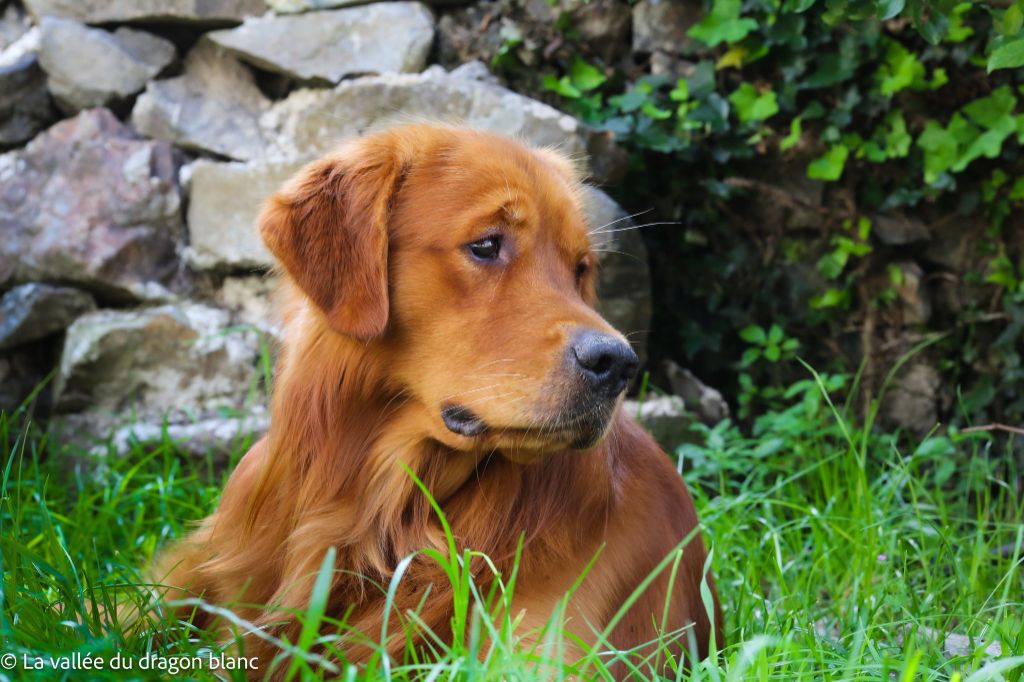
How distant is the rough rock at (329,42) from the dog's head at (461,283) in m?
2.19

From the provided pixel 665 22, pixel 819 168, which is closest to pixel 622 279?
pixel 819 168

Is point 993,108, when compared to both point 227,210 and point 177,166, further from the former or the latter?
point 177,166

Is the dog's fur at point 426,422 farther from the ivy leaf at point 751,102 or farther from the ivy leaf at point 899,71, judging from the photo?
the ivy leaf at point 899,71

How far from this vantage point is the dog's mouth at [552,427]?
7.04 ft

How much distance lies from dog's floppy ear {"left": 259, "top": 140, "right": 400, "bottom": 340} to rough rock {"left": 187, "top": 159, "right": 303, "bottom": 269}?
2.02 meters

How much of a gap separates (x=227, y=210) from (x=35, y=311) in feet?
2.86

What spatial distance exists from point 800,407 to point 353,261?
2708 mm

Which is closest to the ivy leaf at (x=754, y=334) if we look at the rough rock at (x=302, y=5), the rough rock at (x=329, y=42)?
the rough rock at (x=329, y=42)

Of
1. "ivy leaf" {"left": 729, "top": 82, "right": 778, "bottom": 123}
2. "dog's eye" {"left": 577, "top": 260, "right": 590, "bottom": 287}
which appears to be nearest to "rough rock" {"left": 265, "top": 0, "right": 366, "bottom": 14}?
"ivy leaf" {"left": 729, "top": 82, "right": 778, "bottom": 123}

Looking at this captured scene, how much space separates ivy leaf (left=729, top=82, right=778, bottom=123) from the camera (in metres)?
4.67

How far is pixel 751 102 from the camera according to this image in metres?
4.74

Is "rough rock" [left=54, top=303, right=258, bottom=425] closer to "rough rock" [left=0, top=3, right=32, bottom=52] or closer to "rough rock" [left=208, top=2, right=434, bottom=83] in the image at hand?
"rough rock" [left=208, top=2, right=434, bottom=83]

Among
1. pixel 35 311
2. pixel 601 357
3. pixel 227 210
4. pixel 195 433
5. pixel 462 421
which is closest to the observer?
pixel 601 357

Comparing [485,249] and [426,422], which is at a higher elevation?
[485,249]
